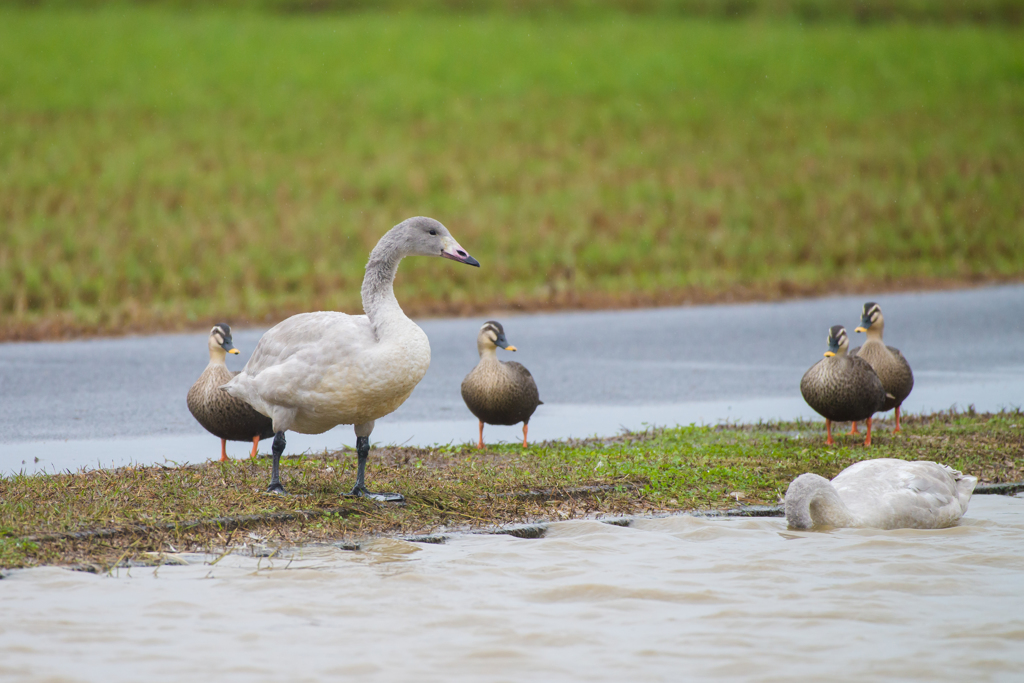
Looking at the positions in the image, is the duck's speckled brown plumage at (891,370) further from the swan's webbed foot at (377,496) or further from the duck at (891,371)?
the swan's webbed foot at (377,496)

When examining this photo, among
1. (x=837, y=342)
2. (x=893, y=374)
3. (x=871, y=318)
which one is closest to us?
(x=837, y=342)

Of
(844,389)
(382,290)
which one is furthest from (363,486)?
(844,389)

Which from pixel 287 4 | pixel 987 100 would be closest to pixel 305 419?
pixel 987 100

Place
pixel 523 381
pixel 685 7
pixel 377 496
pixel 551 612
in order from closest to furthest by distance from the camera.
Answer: pixel 551 612
pixel 377 496
pixel 523 381
pixel 685 7

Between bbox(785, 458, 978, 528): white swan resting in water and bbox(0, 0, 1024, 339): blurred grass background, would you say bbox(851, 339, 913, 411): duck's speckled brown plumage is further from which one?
bbox(0, 0, 1024, 339): blurred grass background

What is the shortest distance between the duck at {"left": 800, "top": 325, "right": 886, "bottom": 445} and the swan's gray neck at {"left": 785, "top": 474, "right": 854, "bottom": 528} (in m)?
1.93

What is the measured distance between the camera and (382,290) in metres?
6.69

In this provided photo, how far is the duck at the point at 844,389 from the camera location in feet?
27.0

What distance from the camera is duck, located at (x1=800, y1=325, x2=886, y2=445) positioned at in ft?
27.0

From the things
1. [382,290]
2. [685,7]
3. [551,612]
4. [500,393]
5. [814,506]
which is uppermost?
[685,7]

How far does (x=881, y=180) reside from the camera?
24469 millimetres

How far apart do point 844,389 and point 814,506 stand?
2.00m

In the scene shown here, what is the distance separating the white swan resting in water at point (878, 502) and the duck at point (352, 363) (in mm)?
2177

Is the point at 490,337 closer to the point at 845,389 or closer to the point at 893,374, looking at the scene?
the point at 845,389
